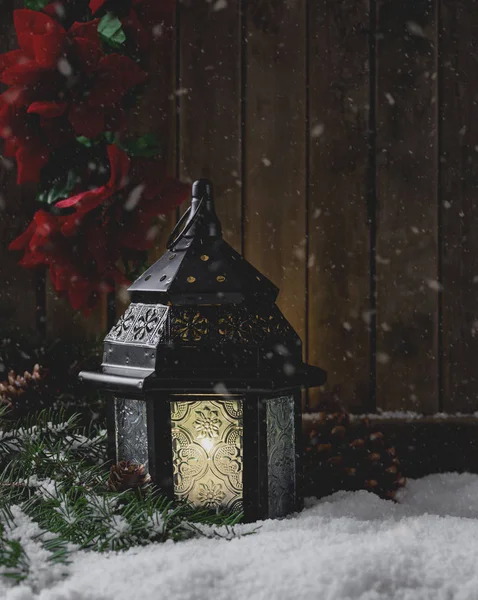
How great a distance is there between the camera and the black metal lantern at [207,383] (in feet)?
3.30

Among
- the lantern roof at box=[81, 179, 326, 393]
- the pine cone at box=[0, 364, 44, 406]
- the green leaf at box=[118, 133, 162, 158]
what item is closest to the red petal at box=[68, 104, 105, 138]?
the green leaf at box=[118, 133, 162, 158]

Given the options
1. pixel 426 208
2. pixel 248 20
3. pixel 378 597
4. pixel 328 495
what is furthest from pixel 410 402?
pixel 248 20

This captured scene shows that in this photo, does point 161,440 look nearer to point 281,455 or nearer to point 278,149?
point 281,455

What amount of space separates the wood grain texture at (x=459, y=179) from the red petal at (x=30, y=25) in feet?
2.66


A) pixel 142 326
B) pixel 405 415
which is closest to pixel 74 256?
pixel 142 326

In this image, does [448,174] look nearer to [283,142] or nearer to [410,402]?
[283,142]

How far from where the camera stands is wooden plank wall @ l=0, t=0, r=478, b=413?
4.72 feet

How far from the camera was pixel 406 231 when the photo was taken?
57.0 inches

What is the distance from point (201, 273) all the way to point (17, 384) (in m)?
0.44

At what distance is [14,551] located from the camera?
0.79 meters

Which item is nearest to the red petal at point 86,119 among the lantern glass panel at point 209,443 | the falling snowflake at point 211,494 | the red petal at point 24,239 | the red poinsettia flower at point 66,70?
the red poinsettia flower at point 66,70

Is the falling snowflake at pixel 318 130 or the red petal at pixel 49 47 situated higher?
the red petal at pixel 49 47

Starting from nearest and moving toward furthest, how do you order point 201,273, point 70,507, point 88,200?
1. point 70,507
2. point 201,273
3. point 88,200

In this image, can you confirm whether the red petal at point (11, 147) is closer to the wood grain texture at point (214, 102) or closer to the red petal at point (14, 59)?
the red petal at point (14, 59)
